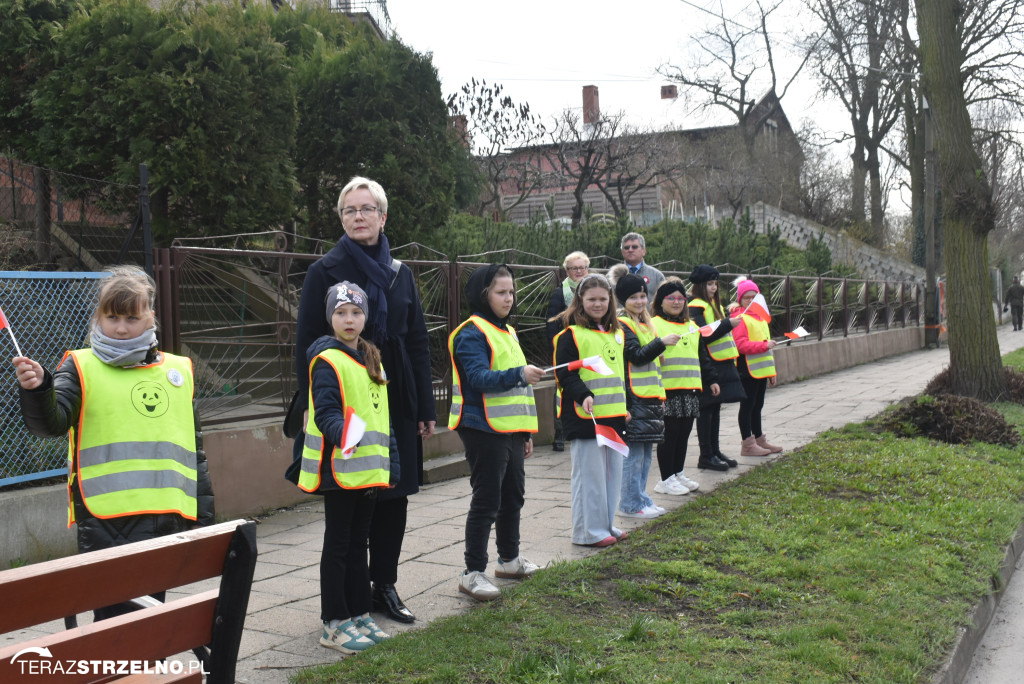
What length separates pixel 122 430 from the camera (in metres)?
3.11

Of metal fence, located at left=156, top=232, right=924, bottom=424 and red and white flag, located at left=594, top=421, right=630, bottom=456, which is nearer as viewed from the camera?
red and white flag, located at left=594, top=421, right=630, bottom=456

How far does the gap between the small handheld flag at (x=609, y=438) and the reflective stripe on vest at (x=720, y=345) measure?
8.49 feet

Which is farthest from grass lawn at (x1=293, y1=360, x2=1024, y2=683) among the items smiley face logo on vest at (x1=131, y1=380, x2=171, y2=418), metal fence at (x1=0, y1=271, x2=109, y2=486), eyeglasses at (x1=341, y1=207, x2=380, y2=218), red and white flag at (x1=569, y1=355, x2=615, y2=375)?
metal fence at (x1=0, y1=271, x2=109, y2=486)

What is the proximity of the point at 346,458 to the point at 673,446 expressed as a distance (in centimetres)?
362

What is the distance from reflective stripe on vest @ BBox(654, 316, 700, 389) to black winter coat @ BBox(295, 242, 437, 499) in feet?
9.05

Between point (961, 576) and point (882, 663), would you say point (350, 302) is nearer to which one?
point (882, 663)

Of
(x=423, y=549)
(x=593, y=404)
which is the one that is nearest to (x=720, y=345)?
(x=593, y=404)

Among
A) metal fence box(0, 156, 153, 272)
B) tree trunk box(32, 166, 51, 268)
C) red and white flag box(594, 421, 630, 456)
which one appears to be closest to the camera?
red and white flag box(594, 421, 630, 456)

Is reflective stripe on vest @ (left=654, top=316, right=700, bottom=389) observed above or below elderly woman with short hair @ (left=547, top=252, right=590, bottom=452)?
below

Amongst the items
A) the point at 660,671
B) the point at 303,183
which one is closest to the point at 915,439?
the point at 660,671

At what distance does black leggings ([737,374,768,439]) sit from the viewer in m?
8.06

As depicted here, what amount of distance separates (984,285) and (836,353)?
7.16m

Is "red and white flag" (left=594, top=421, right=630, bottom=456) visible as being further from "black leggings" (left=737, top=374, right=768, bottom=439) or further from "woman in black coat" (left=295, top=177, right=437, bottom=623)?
"black leggings" (left=737, top=374, right=768, bottom=439)

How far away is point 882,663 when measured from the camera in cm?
357
